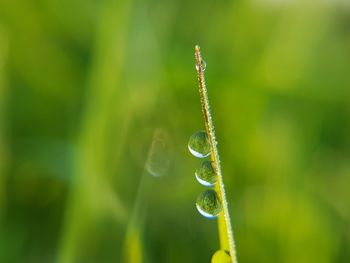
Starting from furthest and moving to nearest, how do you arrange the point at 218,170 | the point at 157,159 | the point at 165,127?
the point at 165,127, the point at 157,159, the point at 218,170

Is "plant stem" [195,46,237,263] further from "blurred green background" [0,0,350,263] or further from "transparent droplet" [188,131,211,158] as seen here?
"blurred green background" [0,0,350,263]

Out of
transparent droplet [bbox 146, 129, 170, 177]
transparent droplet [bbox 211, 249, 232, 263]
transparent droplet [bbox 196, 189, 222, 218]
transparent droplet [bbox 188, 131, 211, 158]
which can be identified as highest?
transparent droplet [bbox 188, 131, 211, 158]

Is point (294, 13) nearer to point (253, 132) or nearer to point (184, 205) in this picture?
point (253, 132)

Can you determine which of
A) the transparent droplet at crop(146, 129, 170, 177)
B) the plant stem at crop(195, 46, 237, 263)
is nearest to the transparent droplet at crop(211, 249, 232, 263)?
the plant stem at crop(195, 46, 237, 263)

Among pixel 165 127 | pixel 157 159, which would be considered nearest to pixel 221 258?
pixel 157 159

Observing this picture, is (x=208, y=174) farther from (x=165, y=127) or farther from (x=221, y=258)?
(x=165, y=127)

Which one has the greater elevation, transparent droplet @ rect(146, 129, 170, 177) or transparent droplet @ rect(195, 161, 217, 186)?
transparent droplet @ rect(195, 161, 217, 186)

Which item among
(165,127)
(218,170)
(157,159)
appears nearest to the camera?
(218,170)

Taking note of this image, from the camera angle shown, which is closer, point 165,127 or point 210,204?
point 210,204
